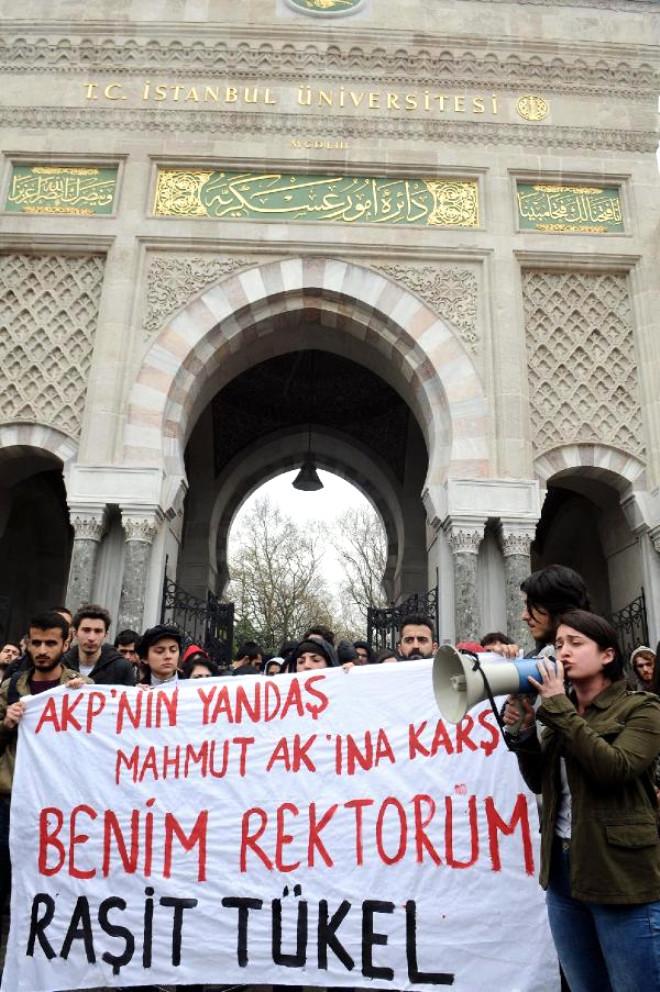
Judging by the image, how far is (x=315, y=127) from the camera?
9703 millimetres

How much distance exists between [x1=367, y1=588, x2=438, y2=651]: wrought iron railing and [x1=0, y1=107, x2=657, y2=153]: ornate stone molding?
6.32m

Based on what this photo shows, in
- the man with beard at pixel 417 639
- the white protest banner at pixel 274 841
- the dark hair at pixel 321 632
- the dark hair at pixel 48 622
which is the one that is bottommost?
the white protest banner at pixel 274 841

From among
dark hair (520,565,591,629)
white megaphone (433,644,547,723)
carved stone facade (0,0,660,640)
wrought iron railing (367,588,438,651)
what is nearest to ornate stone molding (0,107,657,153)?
carved stone facade (0,0,660,640)

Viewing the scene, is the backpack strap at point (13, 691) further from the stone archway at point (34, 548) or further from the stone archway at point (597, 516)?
the stone archway at point (34, 548)

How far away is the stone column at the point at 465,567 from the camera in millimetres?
8086

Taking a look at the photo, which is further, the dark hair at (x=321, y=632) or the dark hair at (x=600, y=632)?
the dark hair at (x=321, y=632)

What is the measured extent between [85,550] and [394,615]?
410 centimetres

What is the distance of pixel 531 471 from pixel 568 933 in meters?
6.91

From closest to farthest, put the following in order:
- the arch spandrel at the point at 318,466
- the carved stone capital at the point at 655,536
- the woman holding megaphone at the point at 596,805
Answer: the woman holding megaphone at the point at 596,805
the carved stone capital at the point at 655,536
the arch spandrel at the point at 318,466

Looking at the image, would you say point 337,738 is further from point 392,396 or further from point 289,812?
point 392,396

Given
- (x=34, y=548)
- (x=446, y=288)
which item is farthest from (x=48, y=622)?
(x=34, y=548)

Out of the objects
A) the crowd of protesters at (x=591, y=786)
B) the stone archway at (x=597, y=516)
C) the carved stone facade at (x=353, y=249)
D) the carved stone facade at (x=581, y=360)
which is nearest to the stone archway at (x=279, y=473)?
the stone archway at (x=597, y=516)

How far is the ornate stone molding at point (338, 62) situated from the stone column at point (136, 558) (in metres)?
6.47

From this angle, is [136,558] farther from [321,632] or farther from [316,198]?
[316,198]
